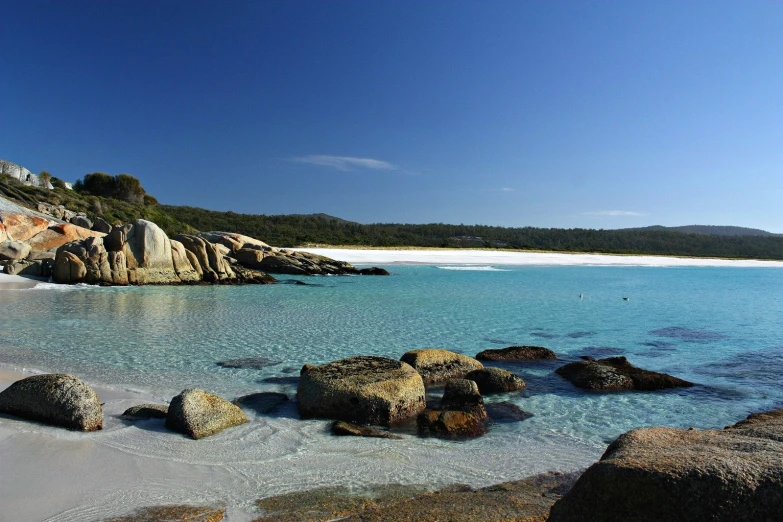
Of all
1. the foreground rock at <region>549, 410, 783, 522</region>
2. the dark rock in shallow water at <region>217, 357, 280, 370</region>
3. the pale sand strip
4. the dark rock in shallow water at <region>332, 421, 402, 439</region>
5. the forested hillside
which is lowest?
the dark rock in shallow water at <region>217, 357, 280, 370</region>

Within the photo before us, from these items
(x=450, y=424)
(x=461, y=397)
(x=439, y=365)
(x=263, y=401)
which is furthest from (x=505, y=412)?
(x=263, y=401)

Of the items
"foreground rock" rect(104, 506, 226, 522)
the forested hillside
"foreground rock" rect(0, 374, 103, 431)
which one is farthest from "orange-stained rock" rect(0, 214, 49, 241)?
the forested hillside

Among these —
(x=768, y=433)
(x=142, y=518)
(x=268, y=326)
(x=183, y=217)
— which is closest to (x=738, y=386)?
(x=768, y=433)

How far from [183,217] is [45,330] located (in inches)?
2796

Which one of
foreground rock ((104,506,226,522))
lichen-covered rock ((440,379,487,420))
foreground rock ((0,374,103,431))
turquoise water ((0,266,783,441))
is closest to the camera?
foreground rock ((104,506,226,522))

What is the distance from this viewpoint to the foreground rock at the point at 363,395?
6.77 m

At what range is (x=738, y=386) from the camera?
9203 mm

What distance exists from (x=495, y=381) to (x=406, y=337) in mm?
4508

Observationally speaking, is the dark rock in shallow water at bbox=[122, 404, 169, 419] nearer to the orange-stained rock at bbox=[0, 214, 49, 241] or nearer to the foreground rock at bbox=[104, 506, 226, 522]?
the foreground rock at bbox=[104, 506, 226, 522]

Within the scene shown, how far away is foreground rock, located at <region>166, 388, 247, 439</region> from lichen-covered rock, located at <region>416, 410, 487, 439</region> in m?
2.29

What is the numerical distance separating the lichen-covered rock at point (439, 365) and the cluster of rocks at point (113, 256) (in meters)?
19.7

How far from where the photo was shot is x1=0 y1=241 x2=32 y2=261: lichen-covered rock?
25.8 meters

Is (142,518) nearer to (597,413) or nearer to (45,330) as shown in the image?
(597,413)

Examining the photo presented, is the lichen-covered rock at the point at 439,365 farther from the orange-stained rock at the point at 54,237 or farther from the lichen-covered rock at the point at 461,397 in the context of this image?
the orange-stained rock at the point at 54,237
